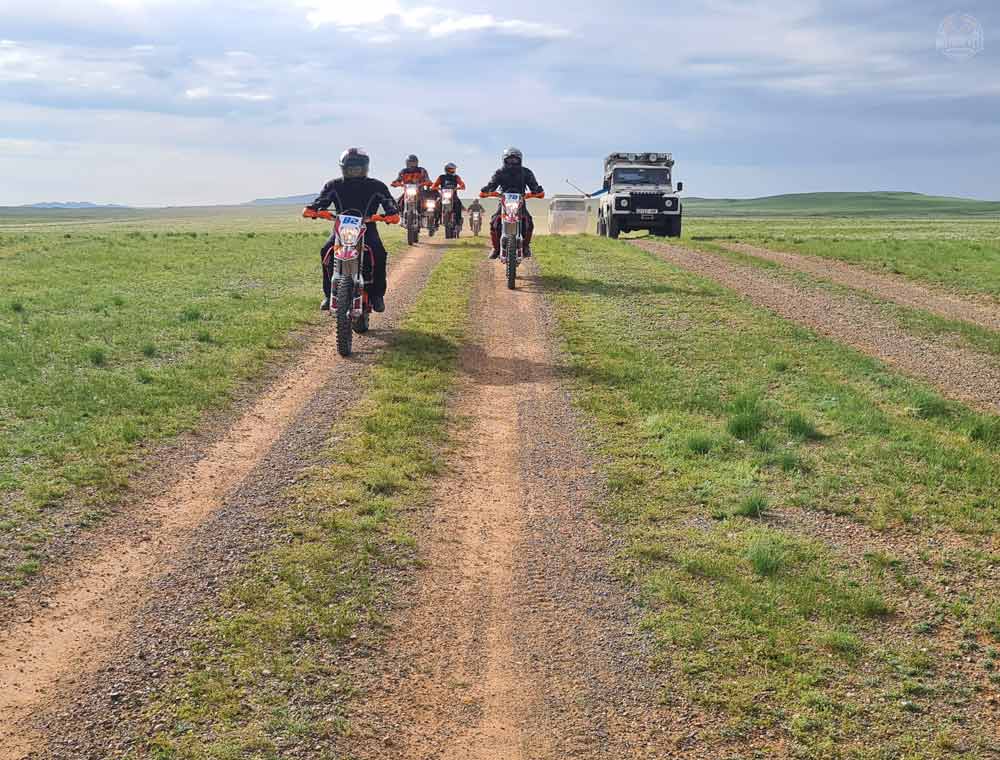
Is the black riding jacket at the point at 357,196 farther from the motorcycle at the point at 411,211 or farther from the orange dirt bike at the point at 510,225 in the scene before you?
the motorcycle at the point at 411,211

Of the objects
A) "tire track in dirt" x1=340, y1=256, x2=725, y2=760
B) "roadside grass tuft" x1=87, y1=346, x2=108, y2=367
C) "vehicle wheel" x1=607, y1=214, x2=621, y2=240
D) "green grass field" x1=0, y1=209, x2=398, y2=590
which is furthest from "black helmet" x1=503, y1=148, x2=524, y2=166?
"vehicle wheel" x1=607, y1=214, x2=621, y2=240

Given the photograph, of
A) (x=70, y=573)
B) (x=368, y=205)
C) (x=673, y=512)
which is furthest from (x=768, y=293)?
(x=70, y=573)

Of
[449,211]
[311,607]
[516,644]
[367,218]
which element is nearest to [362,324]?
[367,218]

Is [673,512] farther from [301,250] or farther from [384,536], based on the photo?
[301,250]

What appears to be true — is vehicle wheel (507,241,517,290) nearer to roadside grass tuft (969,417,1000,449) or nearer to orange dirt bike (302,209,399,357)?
orange dirt bike (302,209,399,357)

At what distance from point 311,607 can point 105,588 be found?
1.29 m

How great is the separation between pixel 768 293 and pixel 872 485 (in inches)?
472

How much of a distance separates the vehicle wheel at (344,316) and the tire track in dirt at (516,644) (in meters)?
4.45

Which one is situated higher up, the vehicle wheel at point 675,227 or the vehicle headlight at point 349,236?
the vehicle wheel at point 675,227

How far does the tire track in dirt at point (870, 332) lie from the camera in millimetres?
11523

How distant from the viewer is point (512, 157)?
60.4 feet

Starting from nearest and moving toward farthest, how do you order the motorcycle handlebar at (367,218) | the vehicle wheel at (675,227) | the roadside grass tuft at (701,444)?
the roadside grass tuft at (701,444) → the motorcycle handlebar at (367,218) → the vehicle wheel at (675,227)

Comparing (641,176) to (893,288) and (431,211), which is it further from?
(893,288)

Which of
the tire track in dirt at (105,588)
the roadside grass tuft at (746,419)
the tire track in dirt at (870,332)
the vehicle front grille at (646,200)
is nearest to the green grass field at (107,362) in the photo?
the tire track in dirt at (105,588)
